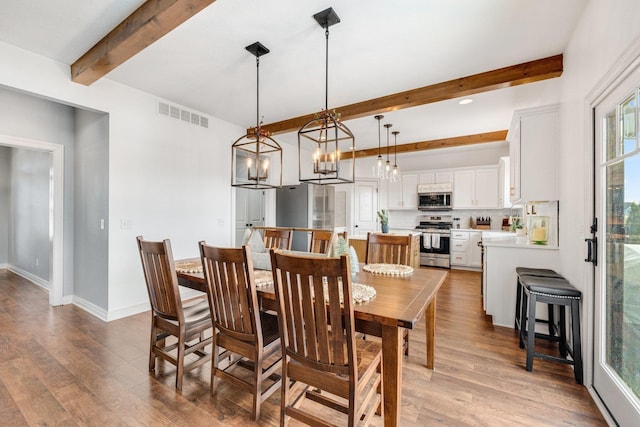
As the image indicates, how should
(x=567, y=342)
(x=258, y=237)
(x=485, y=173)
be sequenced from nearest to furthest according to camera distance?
(x=567, y=342) → (x=258, y=237) → (x=485, y=173)

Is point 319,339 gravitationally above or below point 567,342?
above

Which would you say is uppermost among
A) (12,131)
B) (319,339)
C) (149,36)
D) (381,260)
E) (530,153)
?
(149,36)

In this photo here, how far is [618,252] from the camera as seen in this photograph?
1658 millimetres

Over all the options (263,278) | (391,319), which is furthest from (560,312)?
(263,278)

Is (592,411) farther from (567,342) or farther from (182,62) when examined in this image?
(182,62)

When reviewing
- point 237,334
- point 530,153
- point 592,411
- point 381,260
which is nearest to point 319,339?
point 237,334

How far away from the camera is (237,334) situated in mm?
1687

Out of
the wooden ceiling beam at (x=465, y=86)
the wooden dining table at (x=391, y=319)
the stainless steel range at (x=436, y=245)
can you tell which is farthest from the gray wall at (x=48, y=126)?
the stainless steel range at (x=436, y=245)

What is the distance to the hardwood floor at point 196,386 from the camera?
166 centimetres

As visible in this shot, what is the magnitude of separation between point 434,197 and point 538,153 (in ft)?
11.9

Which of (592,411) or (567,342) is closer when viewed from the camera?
(592,411)

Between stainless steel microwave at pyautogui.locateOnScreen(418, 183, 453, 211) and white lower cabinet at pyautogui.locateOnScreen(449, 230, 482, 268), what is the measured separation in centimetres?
68

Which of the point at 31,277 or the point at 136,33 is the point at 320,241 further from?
the point at 31,277

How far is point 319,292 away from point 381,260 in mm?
1462
